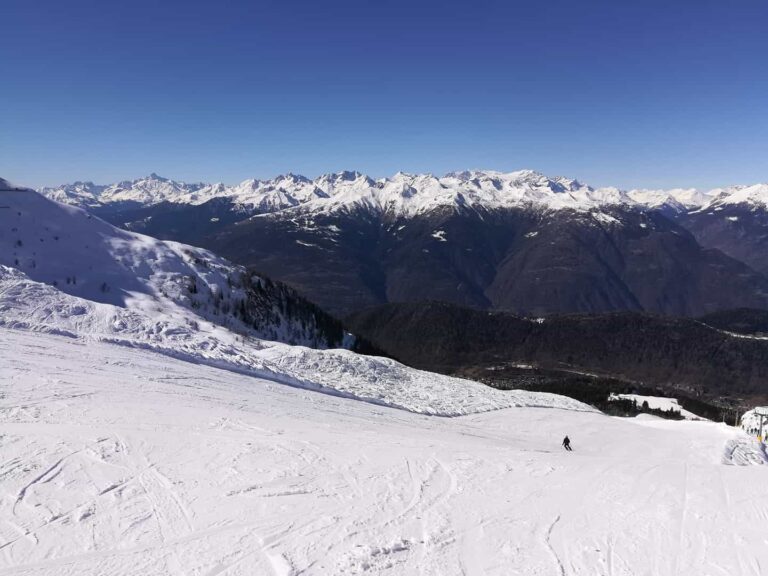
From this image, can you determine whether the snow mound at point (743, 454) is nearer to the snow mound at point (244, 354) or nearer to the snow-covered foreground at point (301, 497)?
the snow-covered foreground at point (301, 497)

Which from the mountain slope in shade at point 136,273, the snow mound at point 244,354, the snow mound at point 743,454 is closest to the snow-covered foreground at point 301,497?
the snow mound at point 244,354

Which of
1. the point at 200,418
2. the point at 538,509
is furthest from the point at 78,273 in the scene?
the point at 538,509

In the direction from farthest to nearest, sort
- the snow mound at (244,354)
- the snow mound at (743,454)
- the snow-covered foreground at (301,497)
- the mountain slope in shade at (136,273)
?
the mountain slope in shade at (136,273) → the snow mound at (244,354) → the snow mound at (743,454) → the snow-covered foreground at (301,497)

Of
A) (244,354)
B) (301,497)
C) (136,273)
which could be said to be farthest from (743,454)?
(136,273)

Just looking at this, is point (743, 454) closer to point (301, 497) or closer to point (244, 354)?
point (301, 497)

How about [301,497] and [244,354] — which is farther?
[244,354]

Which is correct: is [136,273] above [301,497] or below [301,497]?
above

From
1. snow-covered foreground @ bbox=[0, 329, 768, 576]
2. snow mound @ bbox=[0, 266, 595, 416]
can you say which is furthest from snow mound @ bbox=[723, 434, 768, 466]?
snow mound @ bbox=[0, 266, 595, 416]

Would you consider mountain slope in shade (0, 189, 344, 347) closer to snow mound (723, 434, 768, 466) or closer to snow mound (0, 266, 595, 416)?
snow mound (0, 266, 595, 416)
